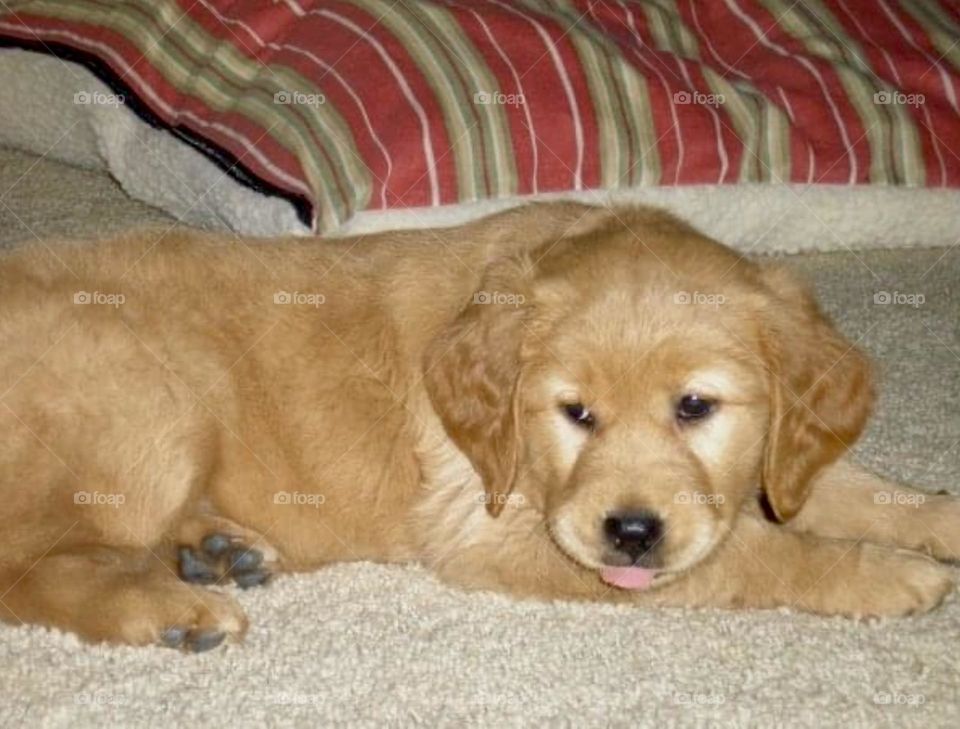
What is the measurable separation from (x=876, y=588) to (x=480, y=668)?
0.92 m

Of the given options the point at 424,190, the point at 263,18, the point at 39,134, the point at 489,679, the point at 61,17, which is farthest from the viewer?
the point at 39,134

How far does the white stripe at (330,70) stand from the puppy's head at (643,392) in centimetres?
118

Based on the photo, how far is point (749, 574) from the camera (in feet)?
9.27

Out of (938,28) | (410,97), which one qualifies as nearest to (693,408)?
(410,97)

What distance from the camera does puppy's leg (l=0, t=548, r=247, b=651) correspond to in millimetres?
2666

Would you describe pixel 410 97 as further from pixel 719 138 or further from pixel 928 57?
pixel 928 57

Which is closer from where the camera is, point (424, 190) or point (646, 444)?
point (646, 444)

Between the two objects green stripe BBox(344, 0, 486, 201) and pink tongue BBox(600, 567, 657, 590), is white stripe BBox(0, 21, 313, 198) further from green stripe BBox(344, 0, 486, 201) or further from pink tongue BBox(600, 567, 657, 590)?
pink tongue BBox(600, 567, 657, 590)

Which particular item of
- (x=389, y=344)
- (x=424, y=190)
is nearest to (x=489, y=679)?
(x=389, y=344)

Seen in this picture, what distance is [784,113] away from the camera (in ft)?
15.2

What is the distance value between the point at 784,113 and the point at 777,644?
101 inches

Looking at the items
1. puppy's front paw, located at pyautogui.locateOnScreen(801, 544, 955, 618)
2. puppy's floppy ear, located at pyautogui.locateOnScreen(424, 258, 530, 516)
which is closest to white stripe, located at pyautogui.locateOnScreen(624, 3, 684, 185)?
puppy's floppy ear, located at pyautogui.locateOnScreen(424, 258, 530, 516)

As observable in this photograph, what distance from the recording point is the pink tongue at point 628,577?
273cm

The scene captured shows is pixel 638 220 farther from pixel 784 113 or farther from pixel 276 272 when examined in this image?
pixel 784 113
